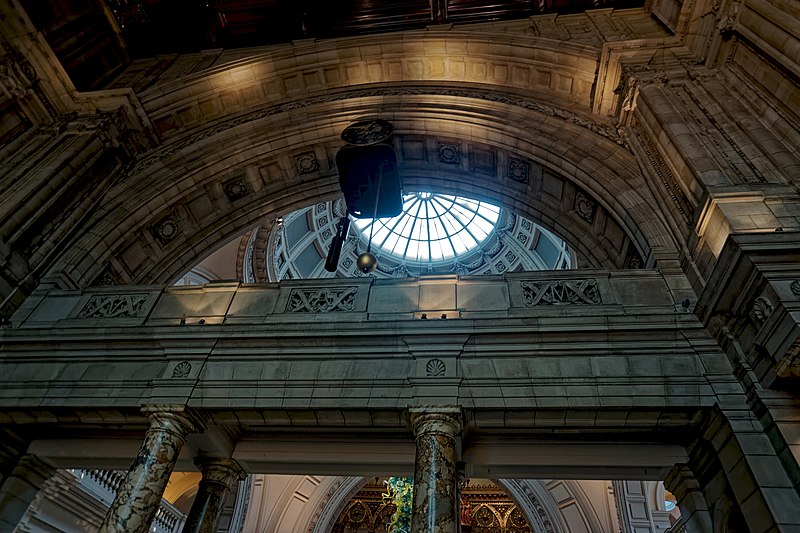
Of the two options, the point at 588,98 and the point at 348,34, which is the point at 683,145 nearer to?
the point at 588,98

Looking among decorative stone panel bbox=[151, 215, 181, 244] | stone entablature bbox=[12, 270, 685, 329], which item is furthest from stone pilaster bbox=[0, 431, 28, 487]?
decorative stone panel bbox=[151, 215, 181, 244]

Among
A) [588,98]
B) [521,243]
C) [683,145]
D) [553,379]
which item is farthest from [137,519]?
[521,243]

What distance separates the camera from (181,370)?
5.45 metres

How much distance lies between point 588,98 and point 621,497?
1029 centimetres

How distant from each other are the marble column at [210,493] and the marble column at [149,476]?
930mm

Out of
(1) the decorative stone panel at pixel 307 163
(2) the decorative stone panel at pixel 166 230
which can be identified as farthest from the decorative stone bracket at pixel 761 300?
(2) the decorative stone panel at pixel 166 230

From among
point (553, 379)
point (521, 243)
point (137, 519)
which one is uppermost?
point (521, 243)

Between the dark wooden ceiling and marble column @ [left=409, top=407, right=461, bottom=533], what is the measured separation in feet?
27.1

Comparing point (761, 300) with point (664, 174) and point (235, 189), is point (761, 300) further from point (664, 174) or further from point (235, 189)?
point (235, 189)

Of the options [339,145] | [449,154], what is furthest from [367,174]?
[449,154]

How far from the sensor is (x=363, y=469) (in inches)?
226

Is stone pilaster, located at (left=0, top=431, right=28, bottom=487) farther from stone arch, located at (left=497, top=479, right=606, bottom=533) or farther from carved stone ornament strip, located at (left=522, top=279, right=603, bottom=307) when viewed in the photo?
stone arch, located at (left=497, top=479, right=606, bottom=533)

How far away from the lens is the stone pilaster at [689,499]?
177 inches

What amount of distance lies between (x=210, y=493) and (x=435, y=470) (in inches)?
120
